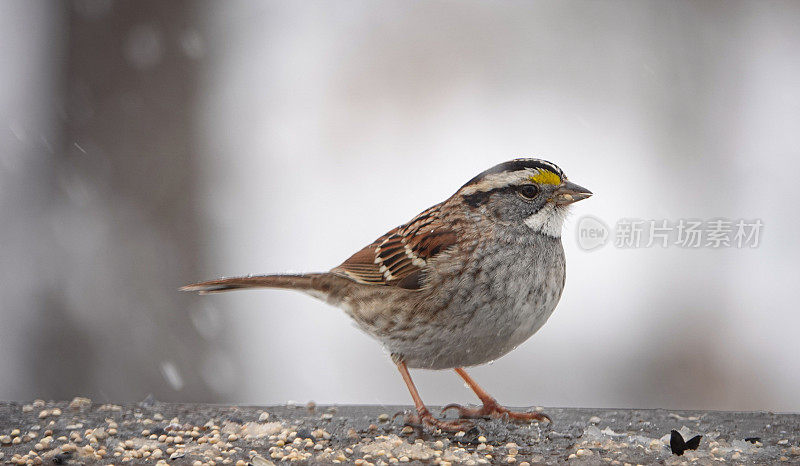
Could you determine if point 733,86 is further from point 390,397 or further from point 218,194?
point 218,194

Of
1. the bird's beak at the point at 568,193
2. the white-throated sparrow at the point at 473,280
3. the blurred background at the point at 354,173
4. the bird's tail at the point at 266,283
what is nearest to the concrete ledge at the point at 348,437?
the white-throated sparrow at the point at 473,280

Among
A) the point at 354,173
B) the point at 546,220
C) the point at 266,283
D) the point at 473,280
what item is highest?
the point at 354,173

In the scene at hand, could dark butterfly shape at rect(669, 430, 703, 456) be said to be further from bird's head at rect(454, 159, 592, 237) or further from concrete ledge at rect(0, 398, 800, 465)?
bird's head at rect(454, 159, 592, 237)

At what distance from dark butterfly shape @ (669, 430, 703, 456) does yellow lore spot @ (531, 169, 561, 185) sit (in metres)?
0.96

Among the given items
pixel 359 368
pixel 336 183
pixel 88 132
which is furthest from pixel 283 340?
pixel 88 132

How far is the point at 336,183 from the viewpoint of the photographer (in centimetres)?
607

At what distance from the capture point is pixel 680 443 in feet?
8.73

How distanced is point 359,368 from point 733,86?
3323 millimetres

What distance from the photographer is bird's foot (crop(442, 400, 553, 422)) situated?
311cm

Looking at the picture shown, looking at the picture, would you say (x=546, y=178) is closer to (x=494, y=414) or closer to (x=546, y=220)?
(x=546, y=220)

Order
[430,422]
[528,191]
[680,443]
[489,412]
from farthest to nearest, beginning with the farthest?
1. [489,412]
2. [528,191]
3. [430,422]
4. [680,443]

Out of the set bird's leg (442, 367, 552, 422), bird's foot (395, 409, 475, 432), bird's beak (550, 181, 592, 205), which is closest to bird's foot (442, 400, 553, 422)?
bird's leg (442, 367, 552, 422)

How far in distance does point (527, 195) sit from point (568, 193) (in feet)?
0.54

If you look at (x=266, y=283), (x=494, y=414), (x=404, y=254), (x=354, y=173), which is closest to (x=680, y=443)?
(x=494, y=414)
